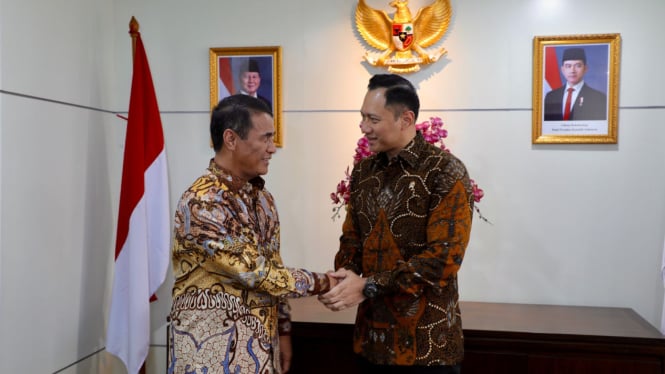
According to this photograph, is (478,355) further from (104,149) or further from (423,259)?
(104,149)

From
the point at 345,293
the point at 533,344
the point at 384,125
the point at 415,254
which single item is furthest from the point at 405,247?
the point at 533,344

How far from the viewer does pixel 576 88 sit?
3404 millimetres

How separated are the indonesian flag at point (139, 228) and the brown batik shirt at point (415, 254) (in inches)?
55.6

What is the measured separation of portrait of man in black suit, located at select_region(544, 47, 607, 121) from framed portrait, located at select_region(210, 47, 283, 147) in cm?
152

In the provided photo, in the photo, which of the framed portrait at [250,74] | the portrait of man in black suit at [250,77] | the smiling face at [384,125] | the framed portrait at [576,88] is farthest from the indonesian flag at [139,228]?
the framed portrait at [576,88]

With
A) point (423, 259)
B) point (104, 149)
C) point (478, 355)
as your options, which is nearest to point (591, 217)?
point (478, 355)

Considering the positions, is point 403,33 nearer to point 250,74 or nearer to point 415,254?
point 250,74

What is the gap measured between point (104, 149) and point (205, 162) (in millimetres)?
576

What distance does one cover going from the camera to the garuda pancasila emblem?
3516 millimetres

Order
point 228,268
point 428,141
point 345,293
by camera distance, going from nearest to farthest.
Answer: point 228,268 < point 345,293 < point 428,141

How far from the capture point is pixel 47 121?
3088mm

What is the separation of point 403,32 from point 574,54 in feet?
3.05

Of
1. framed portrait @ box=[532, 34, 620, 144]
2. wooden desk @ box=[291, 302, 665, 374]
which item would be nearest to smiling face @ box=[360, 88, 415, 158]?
wooden desk @ box=[291, 302, 665, 374]

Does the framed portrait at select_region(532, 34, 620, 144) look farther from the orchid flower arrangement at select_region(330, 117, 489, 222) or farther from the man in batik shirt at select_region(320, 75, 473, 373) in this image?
the man in batik shirt at select_region(320, 75, 473, 373)
